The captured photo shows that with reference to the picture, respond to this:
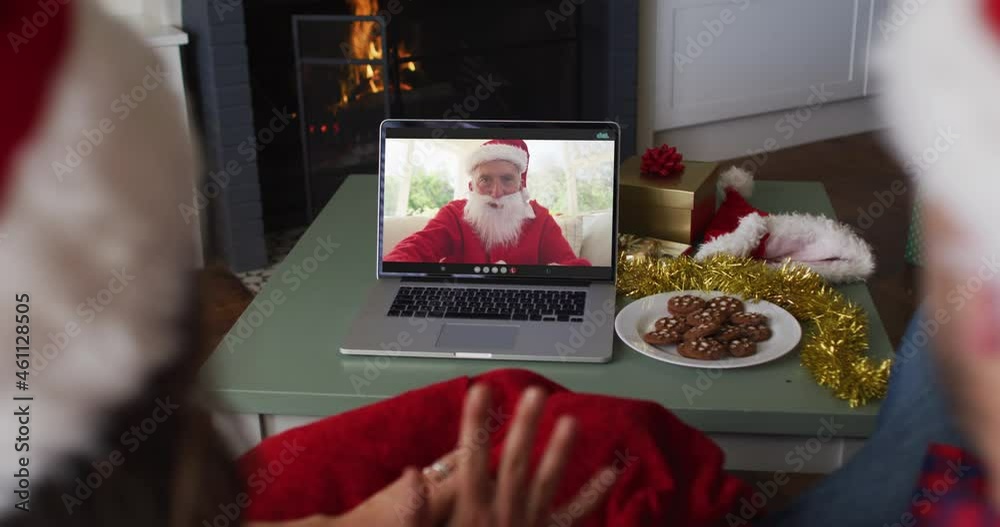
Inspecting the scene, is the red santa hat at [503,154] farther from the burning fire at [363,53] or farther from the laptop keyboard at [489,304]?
the burning fire at [363,53]

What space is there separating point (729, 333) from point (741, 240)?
28cm

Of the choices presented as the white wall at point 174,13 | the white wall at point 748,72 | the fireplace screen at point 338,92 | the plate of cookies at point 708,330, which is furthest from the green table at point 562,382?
the white wall at point 748,72

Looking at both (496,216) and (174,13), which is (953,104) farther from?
(174,13)

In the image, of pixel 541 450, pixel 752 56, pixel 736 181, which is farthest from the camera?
pixel 752 56

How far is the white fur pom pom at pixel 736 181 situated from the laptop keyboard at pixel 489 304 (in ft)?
1.52

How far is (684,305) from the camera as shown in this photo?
1369 mm

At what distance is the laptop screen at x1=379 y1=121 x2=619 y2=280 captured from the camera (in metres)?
1.48

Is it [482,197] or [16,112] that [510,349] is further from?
[16,112]

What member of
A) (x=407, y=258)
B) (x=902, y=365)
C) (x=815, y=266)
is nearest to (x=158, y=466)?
(x=902, y=365)

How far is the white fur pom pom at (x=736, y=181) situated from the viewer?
176 centimetres

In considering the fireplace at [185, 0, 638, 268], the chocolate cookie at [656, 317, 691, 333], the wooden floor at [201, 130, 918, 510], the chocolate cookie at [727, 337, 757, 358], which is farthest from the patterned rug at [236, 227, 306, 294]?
the chocolate cookie at [727, 337, 757, 358]

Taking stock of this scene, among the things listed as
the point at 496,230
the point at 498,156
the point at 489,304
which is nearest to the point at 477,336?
the point at 489,304

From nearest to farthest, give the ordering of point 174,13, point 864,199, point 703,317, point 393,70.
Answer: point 703,317 < point 174,13 < point 393,70 < point 864,199

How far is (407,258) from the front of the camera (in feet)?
4.91
